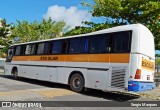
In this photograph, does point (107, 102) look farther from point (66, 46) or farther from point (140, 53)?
point (66, 46)

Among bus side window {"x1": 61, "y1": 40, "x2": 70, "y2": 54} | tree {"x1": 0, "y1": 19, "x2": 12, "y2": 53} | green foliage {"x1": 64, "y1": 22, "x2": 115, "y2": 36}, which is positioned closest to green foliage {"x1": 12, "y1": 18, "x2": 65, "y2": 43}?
tree {"x1": 0, "y1": 19, "x2": 12, "y2": 53}

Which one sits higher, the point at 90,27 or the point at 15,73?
the point at 90,27

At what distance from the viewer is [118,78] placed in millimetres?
12430

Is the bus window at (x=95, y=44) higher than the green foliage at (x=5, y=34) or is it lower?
lower

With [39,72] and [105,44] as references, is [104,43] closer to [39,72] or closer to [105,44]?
[105,44]

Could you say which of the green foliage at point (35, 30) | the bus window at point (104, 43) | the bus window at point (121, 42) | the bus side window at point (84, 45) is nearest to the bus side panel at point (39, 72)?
the bus side window at point (84, 45)

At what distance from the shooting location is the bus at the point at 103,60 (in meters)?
12.1

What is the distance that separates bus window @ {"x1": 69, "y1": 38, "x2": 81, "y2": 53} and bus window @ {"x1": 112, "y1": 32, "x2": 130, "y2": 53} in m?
2.57

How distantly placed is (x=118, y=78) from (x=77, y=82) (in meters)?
3.04

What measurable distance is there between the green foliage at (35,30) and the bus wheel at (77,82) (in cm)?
2752

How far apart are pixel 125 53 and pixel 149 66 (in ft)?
5.54

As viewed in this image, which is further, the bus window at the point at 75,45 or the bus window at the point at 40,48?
the bus window at the point at 40,48

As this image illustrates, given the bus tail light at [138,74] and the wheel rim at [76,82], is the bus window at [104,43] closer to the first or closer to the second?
the bus tail light at [138,74]

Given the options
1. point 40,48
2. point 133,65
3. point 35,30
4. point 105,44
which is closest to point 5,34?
point 35,30
